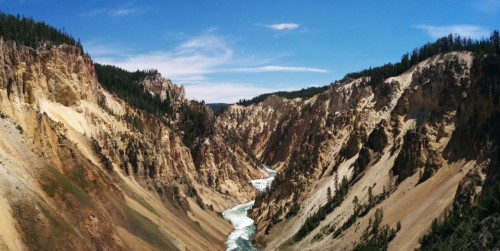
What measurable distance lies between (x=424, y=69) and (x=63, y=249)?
2274 inches

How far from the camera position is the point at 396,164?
64125mm

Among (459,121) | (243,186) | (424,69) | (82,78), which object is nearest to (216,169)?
(243,186)

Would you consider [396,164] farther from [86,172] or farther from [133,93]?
[133,93]

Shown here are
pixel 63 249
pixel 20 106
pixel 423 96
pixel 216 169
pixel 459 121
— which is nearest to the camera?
pixel 63 249

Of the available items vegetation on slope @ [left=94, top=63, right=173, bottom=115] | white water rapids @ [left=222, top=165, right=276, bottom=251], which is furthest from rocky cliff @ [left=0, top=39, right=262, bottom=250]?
vegetation on slope @ [left=94, top=63, right=173, bottom=115]

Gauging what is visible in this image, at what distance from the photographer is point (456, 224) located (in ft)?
137

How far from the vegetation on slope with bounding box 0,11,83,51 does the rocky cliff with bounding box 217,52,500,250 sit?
132 feet

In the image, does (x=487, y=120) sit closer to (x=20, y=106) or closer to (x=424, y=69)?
(x=424, y=69)

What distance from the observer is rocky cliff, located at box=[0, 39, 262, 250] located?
1542 inches

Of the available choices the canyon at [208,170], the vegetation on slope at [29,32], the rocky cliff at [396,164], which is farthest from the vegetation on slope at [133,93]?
the rocky cliff at [396,164]

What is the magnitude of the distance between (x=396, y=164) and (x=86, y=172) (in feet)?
116

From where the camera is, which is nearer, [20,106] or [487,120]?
[20,106]

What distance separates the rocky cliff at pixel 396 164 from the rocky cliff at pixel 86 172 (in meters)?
12.3

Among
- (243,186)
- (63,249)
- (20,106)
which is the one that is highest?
(20,106)
